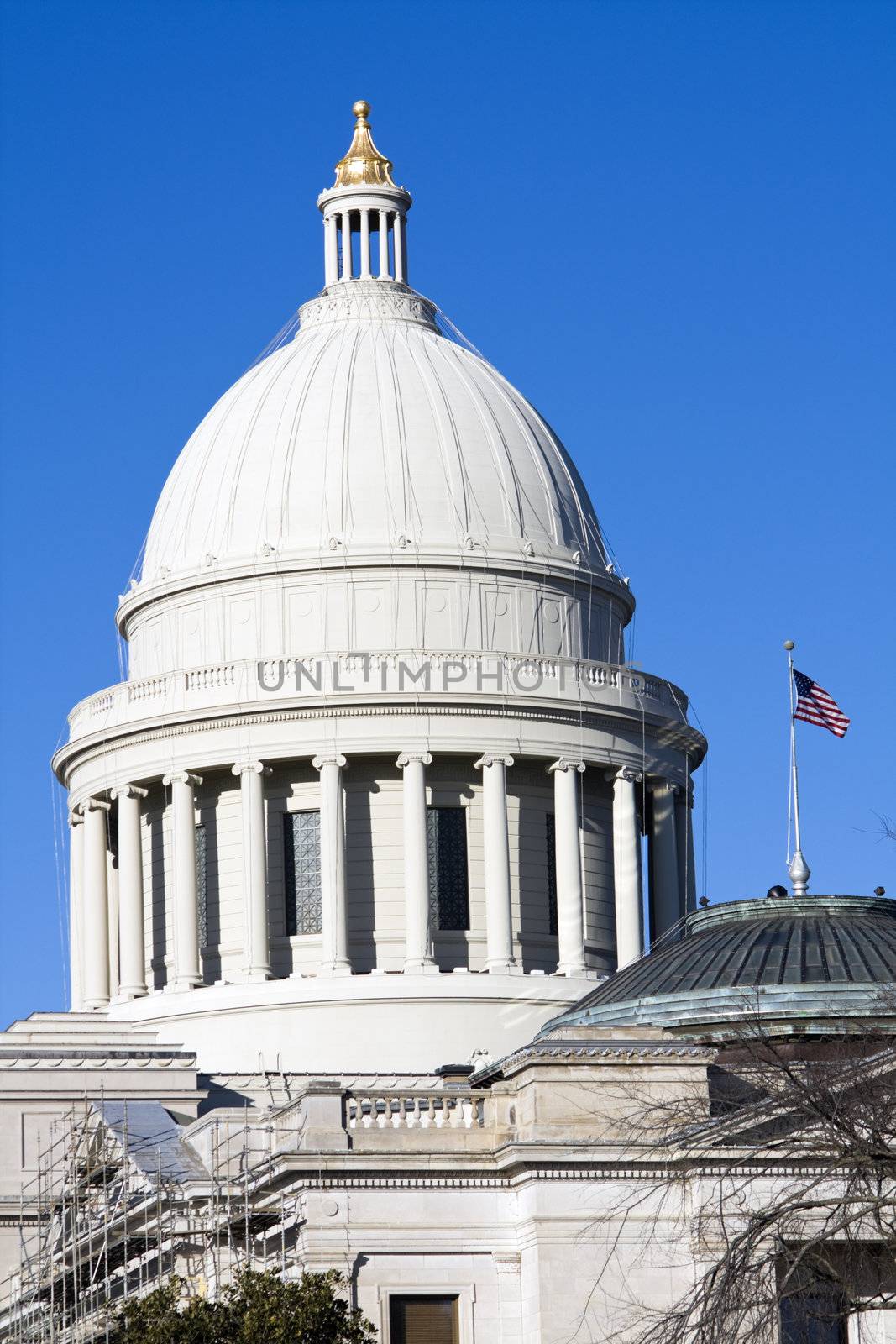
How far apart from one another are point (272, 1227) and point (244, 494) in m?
38.3

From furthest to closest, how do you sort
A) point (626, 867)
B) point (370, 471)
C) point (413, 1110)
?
point (370, 471)
point (626, 867)
point (413, 1110)

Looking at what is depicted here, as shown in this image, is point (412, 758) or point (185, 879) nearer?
point (412, 758)

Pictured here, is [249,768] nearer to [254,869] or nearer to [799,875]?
[254,869]

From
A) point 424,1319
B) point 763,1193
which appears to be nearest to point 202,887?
point 424,1319

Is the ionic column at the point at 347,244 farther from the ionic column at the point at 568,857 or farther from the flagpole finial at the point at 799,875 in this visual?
the flagpole finial at the point at 799,875

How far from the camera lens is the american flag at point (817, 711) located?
7375cm

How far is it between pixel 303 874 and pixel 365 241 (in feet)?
65.2

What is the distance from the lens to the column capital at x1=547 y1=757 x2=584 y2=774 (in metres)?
83.8

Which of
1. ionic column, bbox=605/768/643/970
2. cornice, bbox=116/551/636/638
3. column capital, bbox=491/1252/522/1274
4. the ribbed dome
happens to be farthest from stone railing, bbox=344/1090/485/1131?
cornice, bbox=116/551/636/638

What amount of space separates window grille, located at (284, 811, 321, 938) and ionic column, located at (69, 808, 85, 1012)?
22.1 ft

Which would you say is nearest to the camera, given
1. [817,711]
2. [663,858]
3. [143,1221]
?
[143,1221]

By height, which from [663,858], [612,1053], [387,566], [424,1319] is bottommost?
[424,1319]

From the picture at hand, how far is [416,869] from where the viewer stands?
81500 millimetres

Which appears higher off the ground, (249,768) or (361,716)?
(361,716)
